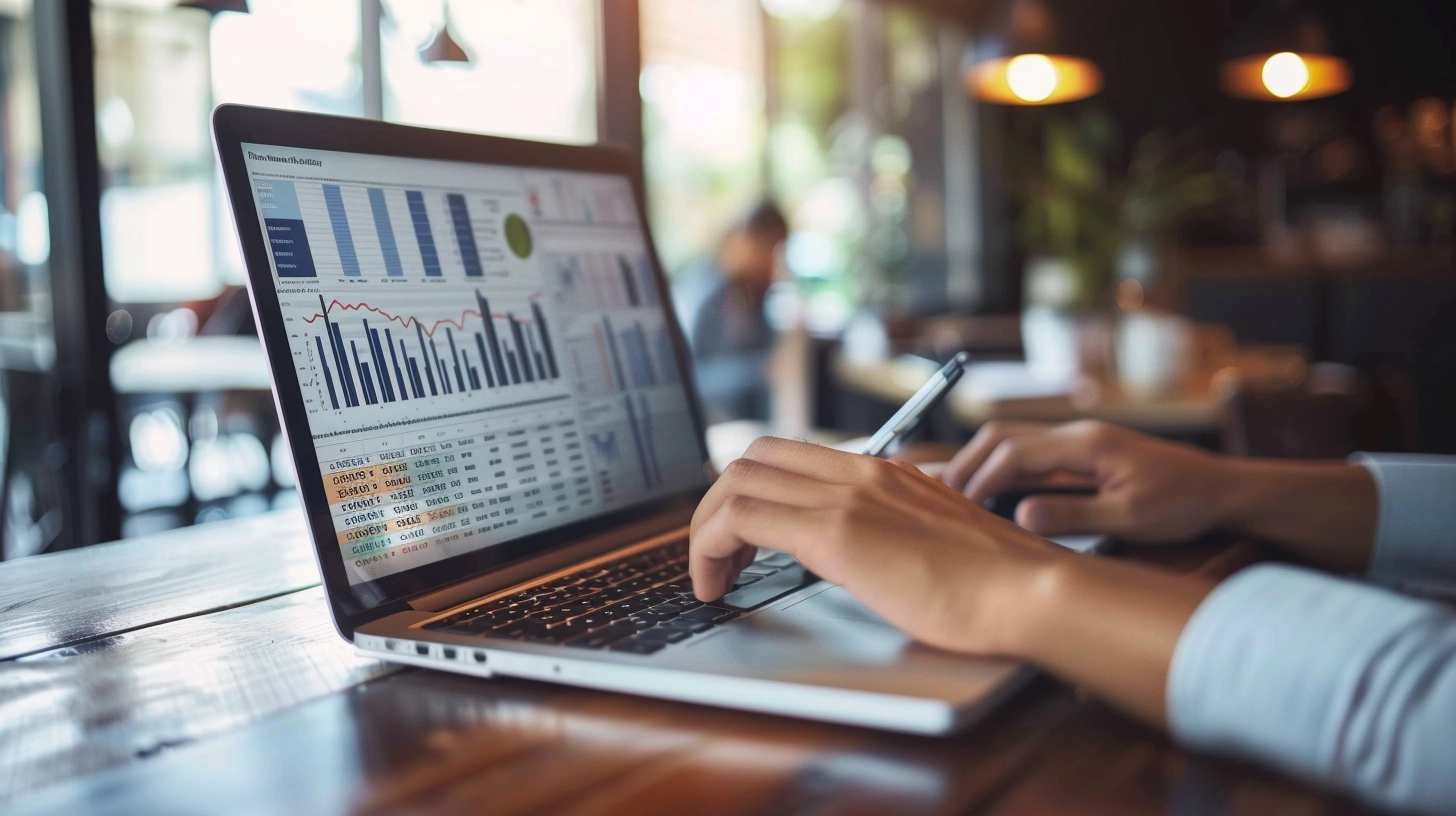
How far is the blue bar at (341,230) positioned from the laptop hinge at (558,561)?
0.70 ft

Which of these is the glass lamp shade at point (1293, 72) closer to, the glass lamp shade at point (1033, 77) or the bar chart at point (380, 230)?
the glass lamp shade at point (1033, 77)

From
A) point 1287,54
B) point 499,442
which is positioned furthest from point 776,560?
point 1287,54

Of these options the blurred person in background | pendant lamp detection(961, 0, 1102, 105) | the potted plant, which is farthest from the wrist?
the blurred person in background

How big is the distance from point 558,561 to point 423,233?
0.25m

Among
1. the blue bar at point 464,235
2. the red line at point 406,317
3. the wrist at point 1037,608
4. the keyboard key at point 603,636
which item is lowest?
the keyboard key at point 603,636

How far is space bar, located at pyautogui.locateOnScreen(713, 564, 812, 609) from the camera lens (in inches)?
26.5

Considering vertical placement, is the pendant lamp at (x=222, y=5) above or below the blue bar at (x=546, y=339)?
above

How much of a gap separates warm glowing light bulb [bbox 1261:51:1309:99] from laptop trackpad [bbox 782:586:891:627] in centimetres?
349

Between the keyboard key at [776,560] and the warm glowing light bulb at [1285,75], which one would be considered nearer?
the keyboard key at [776,560]

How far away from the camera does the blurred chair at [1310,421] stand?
1.89 meters

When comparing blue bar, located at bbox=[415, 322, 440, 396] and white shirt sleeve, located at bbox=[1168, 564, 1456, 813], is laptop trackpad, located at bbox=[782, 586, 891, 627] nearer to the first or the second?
white shirt sleeve, located at bbox=[1168, 564, 1456, 813]

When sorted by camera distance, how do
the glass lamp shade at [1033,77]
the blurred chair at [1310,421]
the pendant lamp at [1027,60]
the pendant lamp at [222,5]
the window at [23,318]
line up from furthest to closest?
the glass lamp shade at [1033,77], the pendant lamp at [1027,60], the window at [23,318], the blurred chair at [1310,421], the pendant lamp at [222,5]

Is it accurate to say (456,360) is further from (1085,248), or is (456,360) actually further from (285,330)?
(1085,248)

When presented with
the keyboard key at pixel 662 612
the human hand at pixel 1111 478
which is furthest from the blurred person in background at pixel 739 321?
the keyboard key at pixel 662 612
